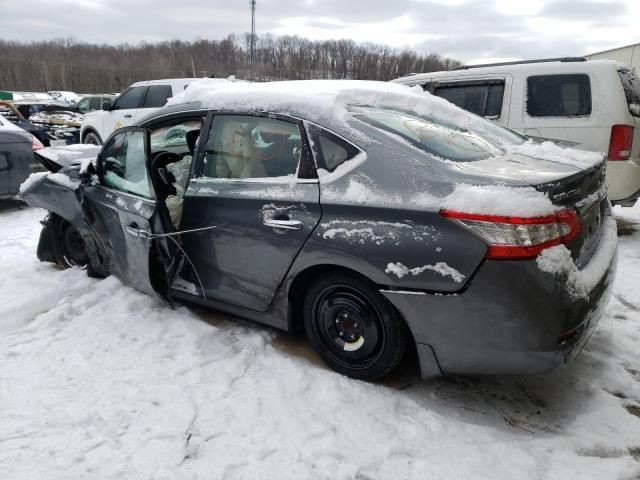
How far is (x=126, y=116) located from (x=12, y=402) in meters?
8.50

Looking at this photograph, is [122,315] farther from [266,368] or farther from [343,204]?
[343,204]

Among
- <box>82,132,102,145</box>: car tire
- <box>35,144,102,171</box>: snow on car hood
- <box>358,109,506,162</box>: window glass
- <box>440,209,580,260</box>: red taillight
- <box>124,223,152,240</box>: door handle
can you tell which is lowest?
<box>82,132,102,145</box>: car tire

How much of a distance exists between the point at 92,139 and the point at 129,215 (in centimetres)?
894

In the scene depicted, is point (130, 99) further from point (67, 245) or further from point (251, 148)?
point (251, 148)

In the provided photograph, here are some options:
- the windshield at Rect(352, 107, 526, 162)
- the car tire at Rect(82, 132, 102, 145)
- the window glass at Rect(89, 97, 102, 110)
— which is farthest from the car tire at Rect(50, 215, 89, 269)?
the window glass at Rect(89, 97, 102, 110)

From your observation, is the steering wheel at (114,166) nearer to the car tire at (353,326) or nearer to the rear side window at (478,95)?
the car tire at (353,326)

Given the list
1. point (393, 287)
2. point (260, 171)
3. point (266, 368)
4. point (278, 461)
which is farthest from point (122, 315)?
point (393, 287)

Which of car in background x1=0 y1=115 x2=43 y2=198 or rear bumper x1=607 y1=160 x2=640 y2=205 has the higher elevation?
rear bumper x1=607 y1=160 x2=640 y2=205

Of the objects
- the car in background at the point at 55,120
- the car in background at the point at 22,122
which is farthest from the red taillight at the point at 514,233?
the car in background at the point at 55,120

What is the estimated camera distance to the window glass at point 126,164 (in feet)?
11.1

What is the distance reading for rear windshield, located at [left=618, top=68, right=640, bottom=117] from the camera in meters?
4.95

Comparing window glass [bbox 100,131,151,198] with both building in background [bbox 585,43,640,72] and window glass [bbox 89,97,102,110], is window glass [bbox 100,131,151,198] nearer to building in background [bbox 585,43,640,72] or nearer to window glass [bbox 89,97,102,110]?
building in background [bbox 585,43,640,72]

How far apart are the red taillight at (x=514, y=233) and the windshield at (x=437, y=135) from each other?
19.1 inches

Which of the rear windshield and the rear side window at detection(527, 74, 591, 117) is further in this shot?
the rear side window at detection(527, 74, 591, 117)
